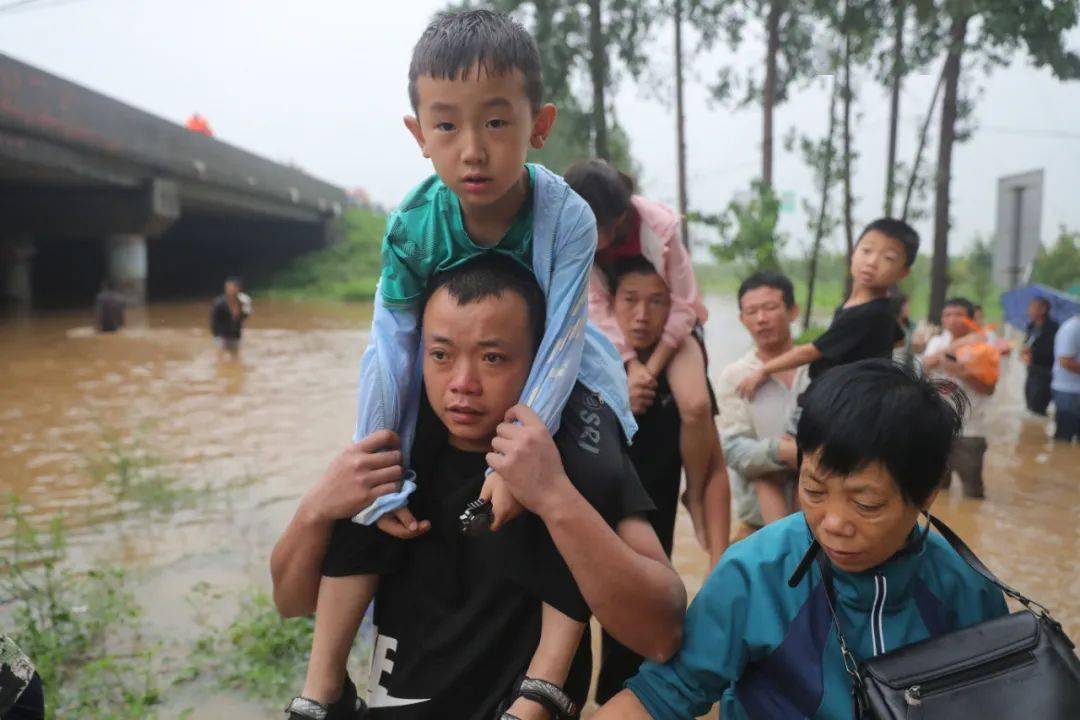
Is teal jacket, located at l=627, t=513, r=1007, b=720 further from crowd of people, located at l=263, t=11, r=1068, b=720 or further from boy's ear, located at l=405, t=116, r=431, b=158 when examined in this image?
boy's ear, located at l=405, t=116, r=431, b=158

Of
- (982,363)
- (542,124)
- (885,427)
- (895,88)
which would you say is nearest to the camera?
(885,427)

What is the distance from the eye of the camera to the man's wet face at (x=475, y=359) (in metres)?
1.65

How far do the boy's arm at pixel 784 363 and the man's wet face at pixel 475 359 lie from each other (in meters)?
2.11

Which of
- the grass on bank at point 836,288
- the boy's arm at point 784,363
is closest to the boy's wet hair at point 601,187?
the boy's arm at point 784,363

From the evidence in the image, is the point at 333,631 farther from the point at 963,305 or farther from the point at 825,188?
the point at 825,188

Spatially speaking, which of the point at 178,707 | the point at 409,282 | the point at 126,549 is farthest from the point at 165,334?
the point at 409,282

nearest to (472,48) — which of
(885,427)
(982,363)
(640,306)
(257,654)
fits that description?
(885,427)

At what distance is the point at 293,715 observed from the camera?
1696 mm

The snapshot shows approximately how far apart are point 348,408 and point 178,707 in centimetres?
737

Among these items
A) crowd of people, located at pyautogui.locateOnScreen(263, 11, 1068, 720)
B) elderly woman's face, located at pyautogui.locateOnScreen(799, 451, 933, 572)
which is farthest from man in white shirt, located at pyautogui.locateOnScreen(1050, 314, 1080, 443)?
elderly woman's face, located at pyautogui.locateOnScreen(799, 451, 933, 572)

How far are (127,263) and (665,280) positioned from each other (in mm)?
19968

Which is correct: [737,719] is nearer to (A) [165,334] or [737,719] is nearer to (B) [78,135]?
(B) [78,135]

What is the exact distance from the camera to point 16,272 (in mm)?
21172

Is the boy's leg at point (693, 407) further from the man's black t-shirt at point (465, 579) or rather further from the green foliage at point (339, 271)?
the green foliage at point (339, 271)
